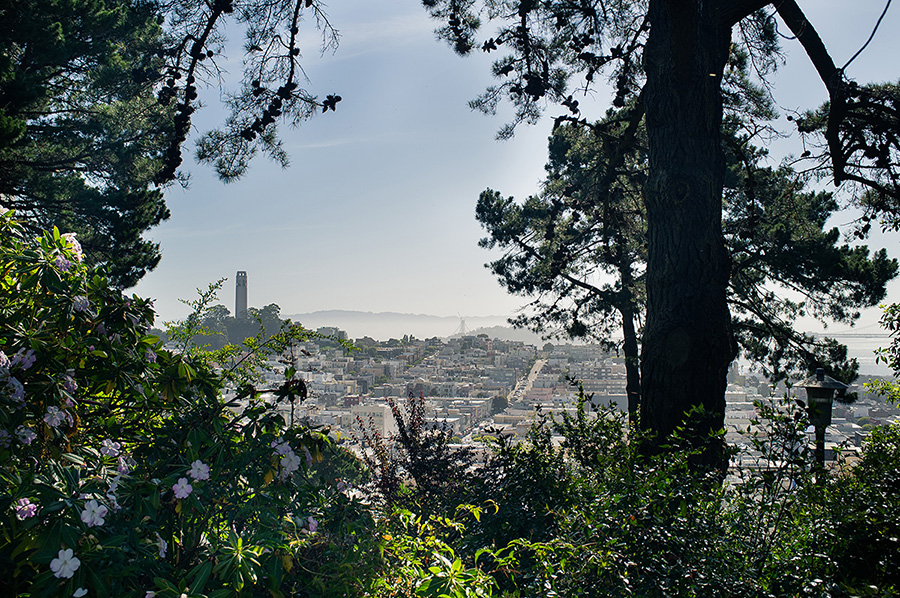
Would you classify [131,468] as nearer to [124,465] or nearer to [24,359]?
[124,465]

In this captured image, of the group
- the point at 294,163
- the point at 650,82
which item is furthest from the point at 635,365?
the point at 294,163

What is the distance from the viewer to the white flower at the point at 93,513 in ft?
4.17

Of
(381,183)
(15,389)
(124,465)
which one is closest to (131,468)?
(124,465)

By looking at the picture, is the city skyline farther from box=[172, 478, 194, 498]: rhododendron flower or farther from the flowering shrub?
box=[172, 478, 194, 498]: rhododendron flower

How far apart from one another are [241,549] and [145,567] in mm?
293

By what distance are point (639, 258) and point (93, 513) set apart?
7.79 metres

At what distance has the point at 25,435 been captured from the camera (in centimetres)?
148

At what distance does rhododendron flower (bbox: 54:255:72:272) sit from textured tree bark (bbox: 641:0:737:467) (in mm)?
2987

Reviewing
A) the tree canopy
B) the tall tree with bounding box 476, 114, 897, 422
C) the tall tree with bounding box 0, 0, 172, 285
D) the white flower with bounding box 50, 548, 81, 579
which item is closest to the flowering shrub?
the white flower with bounding box 50, 548, 81, 579

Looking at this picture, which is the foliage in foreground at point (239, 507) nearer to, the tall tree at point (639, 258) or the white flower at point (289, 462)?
the white flower at point (289, 462)

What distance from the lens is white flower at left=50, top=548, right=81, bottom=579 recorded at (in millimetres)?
1196

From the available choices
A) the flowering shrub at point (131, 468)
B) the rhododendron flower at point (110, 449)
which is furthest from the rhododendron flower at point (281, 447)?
the rhododendron flower at point (110, 449)

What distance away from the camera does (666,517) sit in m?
1.67

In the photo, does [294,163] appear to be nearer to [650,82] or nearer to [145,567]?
[650,82]
